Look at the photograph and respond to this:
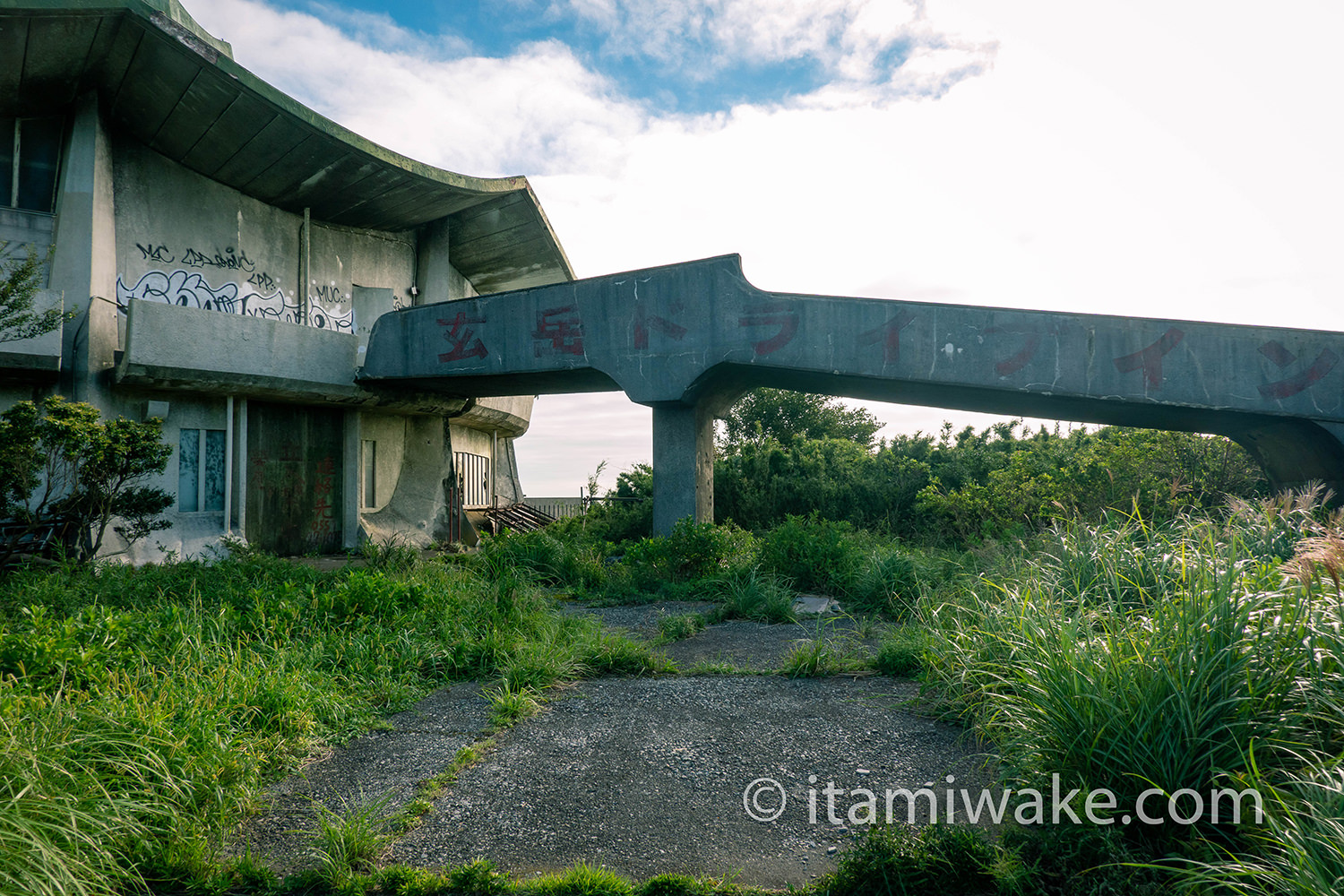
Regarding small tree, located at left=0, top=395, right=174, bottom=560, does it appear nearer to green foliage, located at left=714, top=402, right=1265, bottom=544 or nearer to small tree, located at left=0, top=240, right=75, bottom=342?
small tree, located at left=0, top=240, right=75, bottom=342

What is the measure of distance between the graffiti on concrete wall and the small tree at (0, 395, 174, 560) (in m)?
3.68

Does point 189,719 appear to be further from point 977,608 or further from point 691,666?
point 977,608

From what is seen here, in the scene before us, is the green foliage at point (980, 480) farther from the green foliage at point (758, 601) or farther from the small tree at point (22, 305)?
the small tree at point (22, 305)

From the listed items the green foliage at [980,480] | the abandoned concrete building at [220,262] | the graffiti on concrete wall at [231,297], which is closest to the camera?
the abandoned concrete building at [220,262]

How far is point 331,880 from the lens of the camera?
3066 millimetres

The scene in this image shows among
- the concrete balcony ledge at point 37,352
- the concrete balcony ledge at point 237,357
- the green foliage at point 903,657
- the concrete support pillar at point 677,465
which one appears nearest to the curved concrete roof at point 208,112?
the concrete balcony ledge at point 237,357

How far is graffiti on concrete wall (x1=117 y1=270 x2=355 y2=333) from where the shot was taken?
1236cm

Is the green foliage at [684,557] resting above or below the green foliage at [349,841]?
above

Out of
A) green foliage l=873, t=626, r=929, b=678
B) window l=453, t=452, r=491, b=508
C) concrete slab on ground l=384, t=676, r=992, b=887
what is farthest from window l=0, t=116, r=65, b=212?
green foliage l=873, t=626, r=929, b=678

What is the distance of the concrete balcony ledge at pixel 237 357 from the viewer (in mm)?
11312

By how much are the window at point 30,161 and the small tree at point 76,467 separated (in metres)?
4.52

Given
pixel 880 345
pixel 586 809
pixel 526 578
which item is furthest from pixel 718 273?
pixel 586 809

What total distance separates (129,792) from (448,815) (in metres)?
1.45

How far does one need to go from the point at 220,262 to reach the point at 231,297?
66cm
